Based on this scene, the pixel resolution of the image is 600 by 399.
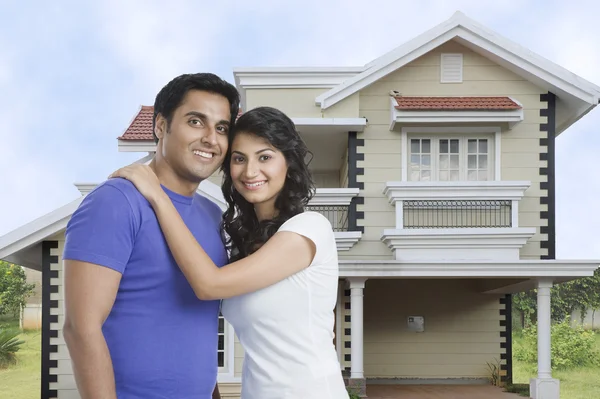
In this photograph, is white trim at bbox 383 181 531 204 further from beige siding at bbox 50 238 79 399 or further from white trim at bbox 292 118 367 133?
beige siding at bbox 50 238 79 399

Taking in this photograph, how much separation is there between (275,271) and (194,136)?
0.54 meters

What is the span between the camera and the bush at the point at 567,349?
24859 millimetres

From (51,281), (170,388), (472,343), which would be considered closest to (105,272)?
(170,388)

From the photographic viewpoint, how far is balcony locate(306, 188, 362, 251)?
449 inches

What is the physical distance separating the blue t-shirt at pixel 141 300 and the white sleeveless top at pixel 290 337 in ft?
0.74

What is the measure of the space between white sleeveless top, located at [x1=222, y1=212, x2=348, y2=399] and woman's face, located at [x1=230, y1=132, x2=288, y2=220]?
194 mm

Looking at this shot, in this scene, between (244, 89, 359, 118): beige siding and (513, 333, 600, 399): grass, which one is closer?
(244, 89, 359, 118): beige siding

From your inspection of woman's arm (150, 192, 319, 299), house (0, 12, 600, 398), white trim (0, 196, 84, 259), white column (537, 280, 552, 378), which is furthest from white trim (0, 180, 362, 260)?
white column (537, 280, 552, 378)

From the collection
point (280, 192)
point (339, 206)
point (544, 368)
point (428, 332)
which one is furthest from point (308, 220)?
point (428, 332)

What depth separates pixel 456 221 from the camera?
11398mm

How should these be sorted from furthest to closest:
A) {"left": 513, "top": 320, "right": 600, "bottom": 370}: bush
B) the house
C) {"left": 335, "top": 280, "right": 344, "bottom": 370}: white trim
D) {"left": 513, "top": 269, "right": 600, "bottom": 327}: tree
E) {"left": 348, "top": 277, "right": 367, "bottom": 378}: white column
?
{"left": 513, "top": 269, "right": 600, "bottom": 327}: tree → {"left": 513, "top": 320, "right": 600, "bottom": 370}: bush → {"left": 335, "top": 280, "right": 344, "bottom": 370}: white trim → the house → {"left": 348, "top": 277, "right": 367, "bottom": 378}: white column

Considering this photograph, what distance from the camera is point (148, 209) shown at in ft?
6.68

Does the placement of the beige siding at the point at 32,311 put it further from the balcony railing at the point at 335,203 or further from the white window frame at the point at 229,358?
the white window frame at the point at 229,358

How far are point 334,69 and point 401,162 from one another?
2.07m
